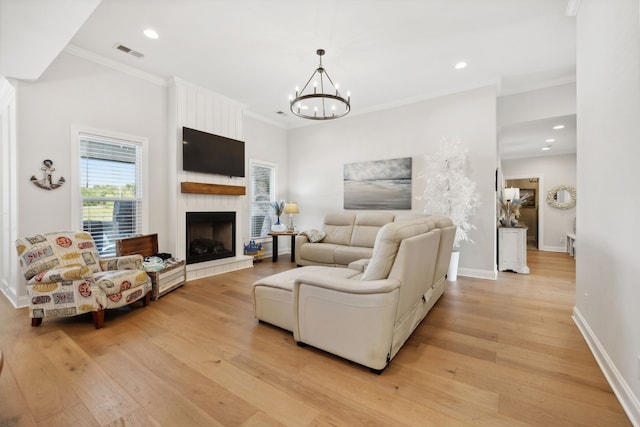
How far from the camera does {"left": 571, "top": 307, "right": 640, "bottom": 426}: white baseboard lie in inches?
56.7

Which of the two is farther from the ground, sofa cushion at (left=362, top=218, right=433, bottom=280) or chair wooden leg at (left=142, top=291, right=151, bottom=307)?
sofa cushion at (left=362, top=218, right=433, bottom=280)

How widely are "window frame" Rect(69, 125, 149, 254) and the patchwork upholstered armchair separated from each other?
1.65ft

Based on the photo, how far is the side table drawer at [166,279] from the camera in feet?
10.9

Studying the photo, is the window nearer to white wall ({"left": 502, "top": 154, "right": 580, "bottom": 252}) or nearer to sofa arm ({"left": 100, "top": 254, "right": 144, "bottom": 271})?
sofa arm ({"left": 100, "top": 254, "right": 144, "bottom": 271})

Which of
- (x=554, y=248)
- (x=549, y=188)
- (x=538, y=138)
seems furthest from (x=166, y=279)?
(x=549, y=188)

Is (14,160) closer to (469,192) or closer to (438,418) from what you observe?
(438,418)

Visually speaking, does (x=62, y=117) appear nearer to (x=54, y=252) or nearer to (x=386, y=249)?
(x=54, y=252)

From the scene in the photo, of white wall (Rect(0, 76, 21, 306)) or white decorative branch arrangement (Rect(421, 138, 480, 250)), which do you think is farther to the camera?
white decorative branch arrangement (Rect(421, 138, 480, 250))

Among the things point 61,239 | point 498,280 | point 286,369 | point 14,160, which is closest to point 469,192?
point 498,280

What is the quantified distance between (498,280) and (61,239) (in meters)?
5.83

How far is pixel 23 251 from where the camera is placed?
2656 millimetres

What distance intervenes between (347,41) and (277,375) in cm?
353

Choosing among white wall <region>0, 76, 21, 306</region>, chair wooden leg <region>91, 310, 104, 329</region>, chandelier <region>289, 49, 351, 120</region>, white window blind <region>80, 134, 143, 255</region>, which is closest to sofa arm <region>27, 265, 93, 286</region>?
chair wooden leg <region>91, 310, 104, 329</region>

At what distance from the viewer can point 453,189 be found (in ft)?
13.9
